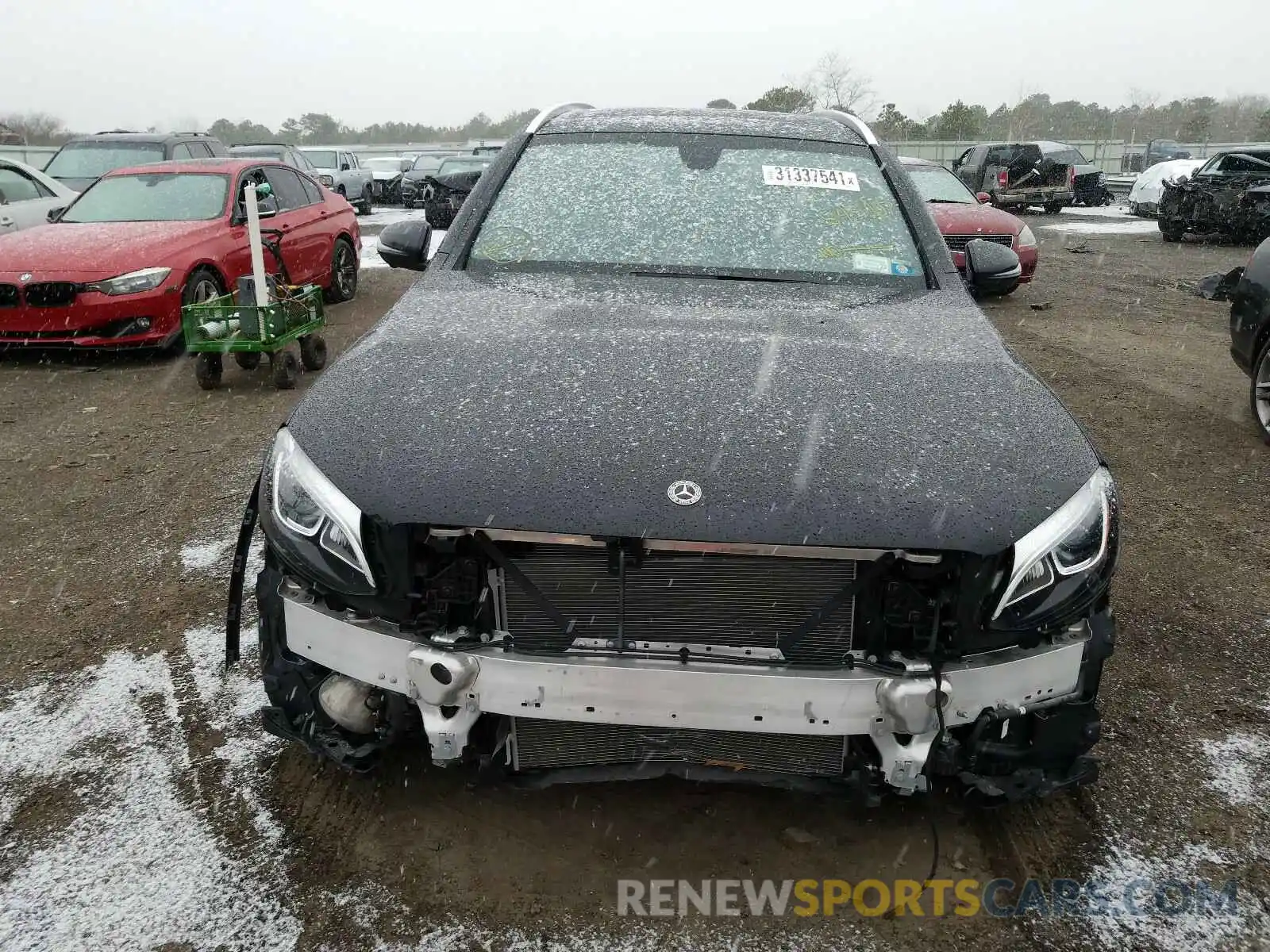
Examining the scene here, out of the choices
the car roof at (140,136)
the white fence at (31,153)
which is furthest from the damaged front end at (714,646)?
the white fence at (31,153)

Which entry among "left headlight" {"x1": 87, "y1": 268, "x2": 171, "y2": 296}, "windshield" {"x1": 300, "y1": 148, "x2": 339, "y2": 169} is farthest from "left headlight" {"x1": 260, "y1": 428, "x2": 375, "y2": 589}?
"windshield" {"x1": 300, "y1": 148, "x2": 339, "y2": 169}

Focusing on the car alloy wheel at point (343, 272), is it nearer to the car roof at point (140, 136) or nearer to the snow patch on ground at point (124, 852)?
the car roof at point (140, 136)

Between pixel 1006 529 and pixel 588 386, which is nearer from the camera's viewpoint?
pixel 1006 529

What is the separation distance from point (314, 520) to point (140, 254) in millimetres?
6425

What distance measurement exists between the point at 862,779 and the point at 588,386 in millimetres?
1104

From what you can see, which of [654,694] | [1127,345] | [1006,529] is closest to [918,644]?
[1006,529]

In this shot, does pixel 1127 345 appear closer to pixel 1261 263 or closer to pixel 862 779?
pixel 1261 263

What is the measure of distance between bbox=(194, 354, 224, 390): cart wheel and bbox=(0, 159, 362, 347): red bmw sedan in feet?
2.67

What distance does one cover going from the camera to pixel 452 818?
252cm

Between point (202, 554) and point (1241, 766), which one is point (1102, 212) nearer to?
point (1241, 766)

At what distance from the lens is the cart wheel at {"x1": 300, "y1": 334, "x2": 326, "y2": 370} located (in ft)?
24.7

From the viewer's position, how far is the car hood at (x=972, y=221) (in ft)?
34.1

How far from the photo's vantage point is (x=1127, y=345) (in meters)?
9.00

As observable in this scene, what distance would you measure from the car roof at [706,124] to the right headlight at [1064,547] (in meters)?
2.18
